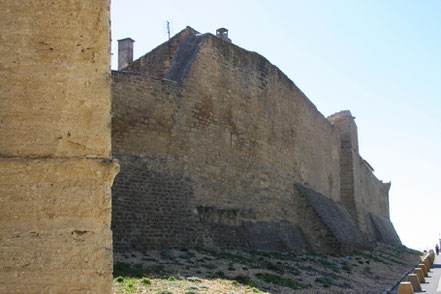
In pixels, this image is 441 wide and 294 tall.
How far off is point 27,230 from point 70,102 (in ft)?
2.82

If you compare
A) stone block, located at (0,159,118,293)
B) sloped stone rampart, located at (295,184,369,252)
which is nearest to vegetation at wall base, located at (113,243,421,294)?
sloped stone rampart, located at (295,184,369,252)

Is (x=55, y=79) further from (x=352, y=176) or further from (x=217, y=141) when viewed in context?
(x=352, y=176)

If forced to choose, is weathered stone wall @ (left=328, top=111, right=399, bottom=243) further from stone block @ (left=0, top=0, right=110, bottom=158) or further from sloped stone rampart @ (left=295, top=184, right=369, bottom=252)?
stone block @ (left=0, top=0, right=110, bottom=158)

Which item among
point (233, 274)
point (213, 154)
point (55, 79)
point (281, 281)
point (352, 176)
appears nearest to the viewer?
point (55, 79)

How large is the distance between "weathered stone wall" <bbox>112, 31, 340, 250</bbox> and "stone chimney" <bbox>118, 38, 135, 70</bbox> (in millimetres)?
6212

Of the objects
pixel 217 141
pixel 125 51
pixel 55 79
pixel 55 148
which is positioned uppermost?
pixel 125 51

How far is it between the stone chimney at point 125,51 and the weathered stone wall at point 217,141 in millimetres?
6212

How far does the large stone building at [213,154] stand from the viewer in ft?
35.3

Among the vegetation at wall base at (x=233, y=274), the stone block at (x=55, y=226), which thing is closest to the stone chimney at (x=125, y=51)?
the vegetation at wall base at (x=233, y=274)

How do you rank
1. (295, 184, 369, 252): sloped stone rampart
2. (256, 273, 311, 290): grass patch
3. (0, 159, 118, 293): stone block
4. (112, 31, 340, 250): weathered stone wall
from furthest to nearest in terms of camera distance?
(295, 184, 369, 252): sloped stone rampart, (112, 31, 340, 250): weathered stone wall, (256, 273, 311, 290): grass patch, (0, 159, 118, 293): stone block

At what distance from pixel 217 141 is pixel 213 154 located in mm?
417

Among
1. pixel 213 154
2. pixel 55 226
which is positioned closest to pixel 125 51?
pixel 213 154

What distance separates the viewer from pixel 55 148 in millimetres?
3201

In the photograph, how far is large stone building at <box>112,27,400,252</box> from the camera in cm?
1077
